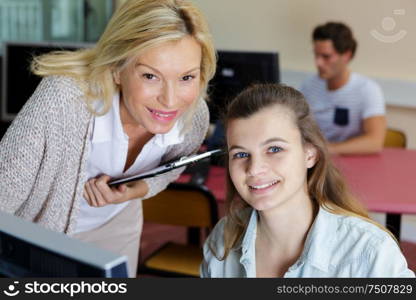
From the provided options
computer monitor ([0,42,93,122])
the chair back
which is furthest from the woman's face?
the chair back

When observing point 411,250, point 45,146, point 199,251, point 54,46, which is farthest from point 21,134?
point 54,46

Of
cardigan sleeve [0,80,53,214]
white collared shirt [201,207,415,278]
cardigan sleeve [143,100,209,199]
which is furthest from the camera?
cardigan sleeve [143,100,209,199]

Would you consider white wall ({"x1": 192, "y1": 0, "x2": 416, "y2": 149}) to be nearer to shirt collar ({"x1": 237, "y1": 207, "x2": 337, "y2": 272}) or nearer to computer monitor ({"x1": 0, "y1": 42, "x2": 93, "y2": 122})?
computer monitor ({"x1": 0, "y1": 42, "x2": 93, "y2": 122})

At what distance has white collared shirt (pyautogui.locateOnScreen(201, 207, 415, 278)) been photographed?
1160mm

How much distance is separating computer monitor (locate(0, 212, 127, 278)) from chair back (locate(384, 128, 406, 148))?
289 centimetres

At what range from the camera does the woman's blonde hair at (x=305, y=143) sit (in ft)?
4.37

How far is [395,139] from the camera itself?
3309 millimetres

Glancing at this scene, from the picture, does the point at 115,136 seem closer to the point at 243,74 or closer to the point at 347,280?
the point at 347,280

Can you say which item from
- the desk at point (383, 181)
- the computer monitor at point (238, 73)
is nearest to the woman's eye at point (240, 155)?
the desk at point (383, 181)

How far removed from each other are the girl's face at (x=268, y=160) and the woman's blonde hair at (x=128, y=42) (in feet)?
0.84

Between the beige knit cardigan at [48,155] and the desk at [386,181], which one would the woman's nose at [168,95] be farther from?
the desk at [386,181]

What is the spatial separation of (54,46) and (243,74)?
104 cm

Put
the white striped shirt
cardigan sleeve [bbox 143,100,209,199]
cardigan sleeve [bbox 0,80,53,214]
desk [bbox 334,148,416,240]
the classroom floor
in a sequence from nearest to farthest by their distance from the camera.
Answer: cardigan sleeve [bbox 0,80,53,214] → cardigan sleeve [bbox 143,100,209,199] → desk [bbox 334,148,416,240] → the white striped shirt → the classroom floor

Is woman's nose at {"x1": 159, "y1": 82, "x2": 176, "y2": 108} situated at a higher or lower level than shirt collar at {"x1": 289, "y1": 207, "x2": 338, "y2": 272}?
higher
